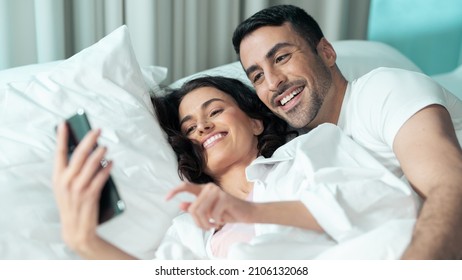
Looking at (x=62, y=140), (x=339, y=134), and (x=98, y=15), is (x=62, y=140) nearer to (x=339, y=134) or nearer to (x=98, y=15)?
(x=339, y=134)

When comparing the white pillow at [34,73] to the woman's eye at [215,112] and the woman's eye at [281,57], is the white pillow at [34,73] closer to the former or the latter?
the woman's eye at [215,112]

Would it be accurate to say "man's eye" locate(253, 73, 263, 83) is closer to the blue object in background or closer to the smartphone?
the smartphone

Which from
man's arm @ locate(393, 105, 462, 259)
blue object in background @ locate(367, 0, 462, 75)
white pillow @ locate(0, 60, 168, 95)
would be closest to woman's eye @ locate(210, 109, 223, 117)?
white pillow @ locate(0, 60, 168, 95)

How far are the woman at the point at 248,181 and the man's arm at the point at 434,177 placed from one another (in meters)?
0.05

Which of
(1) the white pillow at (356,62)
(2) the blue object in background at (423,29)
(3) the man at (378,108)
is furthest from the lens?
(2) the blue object in background at (423,29)

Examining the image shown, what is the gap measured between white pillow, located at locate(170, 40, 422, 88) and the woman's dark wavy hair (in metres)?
0.11

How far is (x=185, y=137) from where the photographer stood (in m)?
1.56

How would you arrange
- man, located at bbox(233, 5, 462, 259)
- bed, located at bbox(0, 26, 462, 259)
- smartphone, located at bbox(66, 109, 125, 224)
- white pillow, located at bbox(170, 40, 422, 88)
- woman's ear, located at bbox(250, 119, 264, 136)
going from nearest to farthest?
smartphone, located at bbox(66, 109, 125, 224) → man, located at bbox(233, 5, 462, 259) → bed, located at bbox(0, 26, 462, 259) → woman's ear, located at bbox(250, 119, 264, 136) → white pillow, located at bbox(170, 40, 422, 88)

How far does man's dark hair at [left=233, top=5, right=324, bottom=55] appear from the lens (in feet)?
5.24

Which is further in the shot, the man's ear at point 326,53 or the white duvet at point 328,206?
the man's ear at point 326,53

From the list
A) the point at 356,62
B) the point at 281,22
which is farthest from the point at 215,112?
the point at 356,62

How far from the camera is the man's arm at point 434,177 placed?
1074 mm

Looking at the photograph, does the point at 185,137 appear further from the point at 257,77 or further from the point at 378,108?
the point at 378,108

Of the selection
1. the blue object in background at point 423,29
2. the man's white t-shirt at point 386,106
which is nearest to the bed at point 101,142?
the man's white t-shirt at point 386,106
